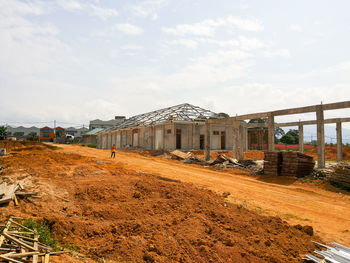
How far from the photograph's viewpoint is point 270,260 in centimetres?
443

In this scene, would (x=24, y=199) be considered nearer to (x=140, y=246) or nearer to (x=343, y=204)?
(x=140, y=246)

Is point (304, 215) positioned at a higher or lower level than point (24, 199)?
lower

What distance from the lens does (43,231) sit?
16.5 ft

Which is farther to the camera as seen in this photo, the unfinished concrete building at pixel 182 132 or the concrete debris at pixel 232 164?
the unfinished concrete building at pixel 182 132

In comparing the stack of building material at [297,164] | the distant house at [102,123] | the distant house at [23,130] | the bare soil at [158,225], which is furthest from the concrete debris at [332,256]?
the distant house at [23,130]

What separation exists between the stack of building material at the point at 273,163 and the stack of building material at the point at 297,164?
0.43 m

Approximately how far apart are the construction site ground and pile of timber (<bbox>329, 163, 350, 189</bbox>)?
3.38 ft

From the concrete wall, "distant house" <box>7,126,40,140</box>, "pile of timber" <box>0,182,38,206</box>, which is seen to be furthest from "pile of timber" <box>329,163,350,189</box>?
"distant house" <box>7,126,40,140</box>

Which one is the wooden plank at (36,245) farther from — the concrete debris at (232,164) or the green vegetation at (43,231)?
the concrete debris at (232,164)

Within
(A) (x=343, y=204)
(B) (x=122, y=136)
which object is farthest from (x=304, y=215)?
(B) (x=122, y=136)

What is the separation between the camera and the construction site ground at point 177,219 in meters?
4.58

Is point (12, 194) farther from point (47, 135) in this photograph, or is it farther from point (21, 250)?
point (47, 135)

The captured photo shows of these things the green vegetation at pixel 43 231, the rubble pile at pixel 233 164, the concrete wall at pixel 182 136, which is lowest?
the green vegetation at pixel 43 231

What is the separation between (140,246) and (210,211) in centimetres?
243
